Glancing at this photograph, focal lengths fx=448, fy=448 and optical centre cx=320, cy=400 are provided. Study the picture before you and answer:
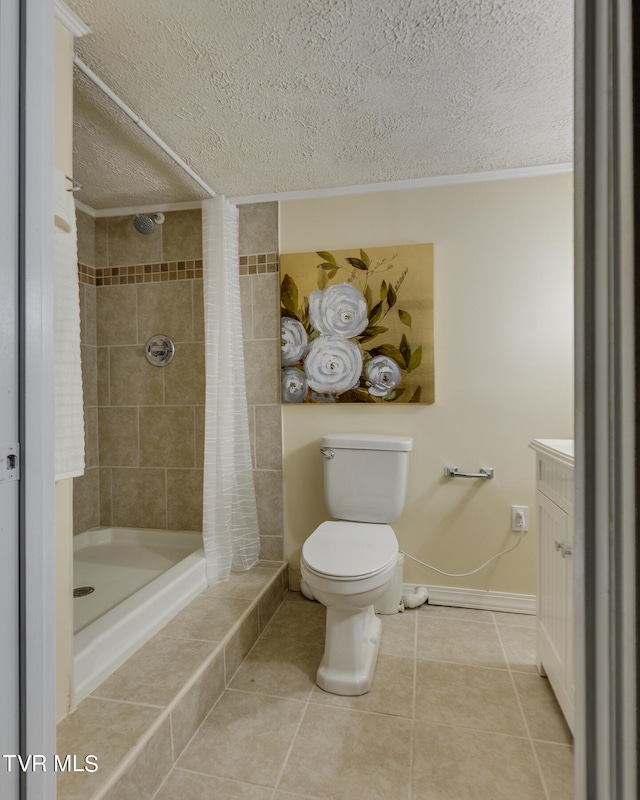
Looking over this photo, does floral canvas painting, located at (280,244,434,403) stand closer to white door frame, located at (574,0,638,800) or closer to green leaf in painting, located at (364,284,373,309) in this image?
green leaf in painting, located at (364,284,373,309)

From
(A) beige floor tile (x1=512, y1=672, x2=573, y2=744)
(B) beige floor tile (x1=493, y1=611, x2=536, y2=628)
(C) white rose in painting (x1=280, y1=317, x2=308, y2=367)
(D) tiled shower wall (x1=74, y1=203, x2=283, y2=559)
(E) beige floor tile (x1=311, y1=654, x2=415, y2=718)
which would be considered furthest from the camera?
(D) tiled shower wall (x1=74, y1=203, x2=283, y2=559)

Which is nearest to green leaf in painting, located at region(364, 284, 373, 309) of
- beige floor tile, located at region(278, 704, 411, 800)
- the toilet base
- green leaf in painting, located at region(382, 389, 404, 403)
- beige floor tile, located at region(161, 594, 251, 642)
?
green leaf in painting, located at region(382, 389, 404, 403)

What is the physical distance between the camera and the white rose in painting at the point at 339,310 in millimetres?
2260

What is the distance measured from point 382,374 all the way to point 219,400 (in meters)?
0.82

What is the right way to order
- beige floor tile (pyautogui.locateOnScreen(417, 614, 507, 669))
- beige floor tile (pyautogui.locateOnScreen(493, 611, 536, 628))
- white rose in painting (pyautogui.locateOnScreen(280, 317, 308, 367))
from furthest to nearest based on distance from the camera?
white rose in painting (pyautogui.locateOnScreen(280, 317, 308, 367)) → beige floor tile (pyautogui.locateOnScreen(493, 611, 536, 628)) → beige floor tile (pyautogui.locateOnScreen(417, 614, 507, 669))

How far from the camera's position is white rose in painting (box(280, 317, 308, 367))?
2324 mm

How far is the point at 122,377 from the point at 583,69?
8.59 feet

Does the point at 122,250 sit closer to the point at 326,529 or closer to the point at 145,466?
the point at 145,466

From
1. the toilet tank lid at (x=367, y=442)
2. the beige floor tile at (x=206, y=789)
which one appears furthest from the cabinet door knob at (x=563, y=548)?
the beige floor tile at (x=206, y=789)

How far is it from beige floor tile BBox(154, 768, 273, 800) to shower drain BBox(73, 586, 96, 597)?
3.40ft

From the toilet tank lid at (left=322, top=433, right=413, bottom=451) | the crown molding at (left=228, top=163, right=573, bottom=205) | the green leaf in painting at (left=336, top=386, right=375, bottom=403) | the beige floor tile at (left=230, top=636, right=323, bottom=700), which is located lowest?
the beige floor tile at (left=230, top=636, right=323, bottom=700)

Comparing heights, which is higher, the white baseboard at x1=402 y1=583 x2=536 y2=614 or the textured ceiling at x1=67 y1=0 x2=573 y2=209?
the textured ceiling at x1=67 y1=0 x2=573 y2=209

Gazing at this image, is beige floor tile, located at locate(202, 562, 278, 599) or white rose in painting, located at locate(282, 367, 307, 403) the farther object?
white rose in painting, located at locate(282, 367, 307, 403)

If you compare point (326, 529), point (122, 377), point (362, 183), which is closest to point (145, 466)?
point (122, 377)
